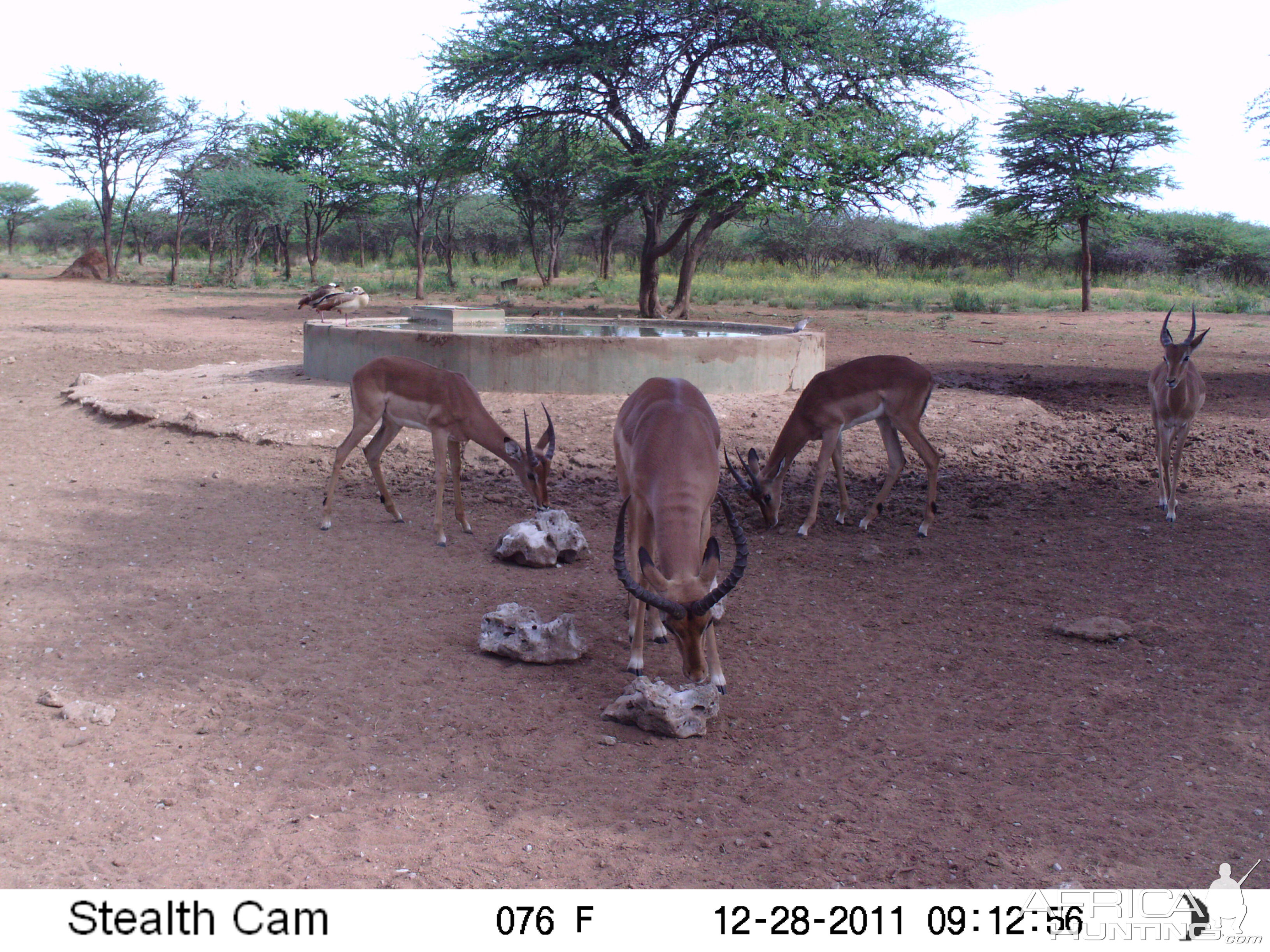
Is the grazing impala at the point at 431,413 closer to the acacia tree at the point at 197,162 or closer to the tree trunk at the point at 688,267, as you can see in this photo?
the tree trunk at the point at 688,267

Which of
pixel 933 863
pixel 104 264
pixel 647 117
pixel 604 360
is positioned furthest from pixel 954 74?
pixel 104 264

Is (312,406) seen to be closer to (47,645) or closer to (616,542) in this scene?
(47,645)

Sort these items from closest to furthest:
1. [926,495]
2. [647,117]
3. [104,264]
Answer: [926,495]
[647,117]
[104,264]

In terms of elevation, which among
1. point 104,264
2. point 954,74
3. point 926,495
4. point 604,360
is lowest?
point 926,495

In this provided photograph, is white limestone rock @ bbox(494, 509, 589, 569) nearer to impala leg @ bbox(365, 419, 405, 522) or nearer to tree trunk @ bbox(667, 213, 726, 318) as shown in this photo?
impala leg @ bbox(365, 419, 405, 522)

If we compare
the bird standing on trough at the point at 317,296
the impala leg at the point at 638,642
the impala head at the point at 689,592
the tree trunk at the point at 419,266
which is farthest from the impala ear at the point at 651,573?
the tree trunk at the point at 419,266

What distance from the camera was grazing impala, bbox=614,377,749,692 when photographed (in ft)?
13.0

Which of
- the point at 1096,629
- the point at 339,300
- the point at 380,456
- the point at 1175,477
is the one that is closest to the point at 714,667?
the point at 1096,629

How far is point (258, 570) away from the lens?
19.5ft

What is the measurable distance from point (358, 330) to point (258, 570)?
16.6 ft

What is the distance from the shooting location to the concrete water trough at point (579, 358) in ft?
32.4

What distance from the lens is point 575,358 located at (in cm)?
991

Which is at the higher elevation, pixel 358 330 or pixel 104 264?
pixel 104 264
